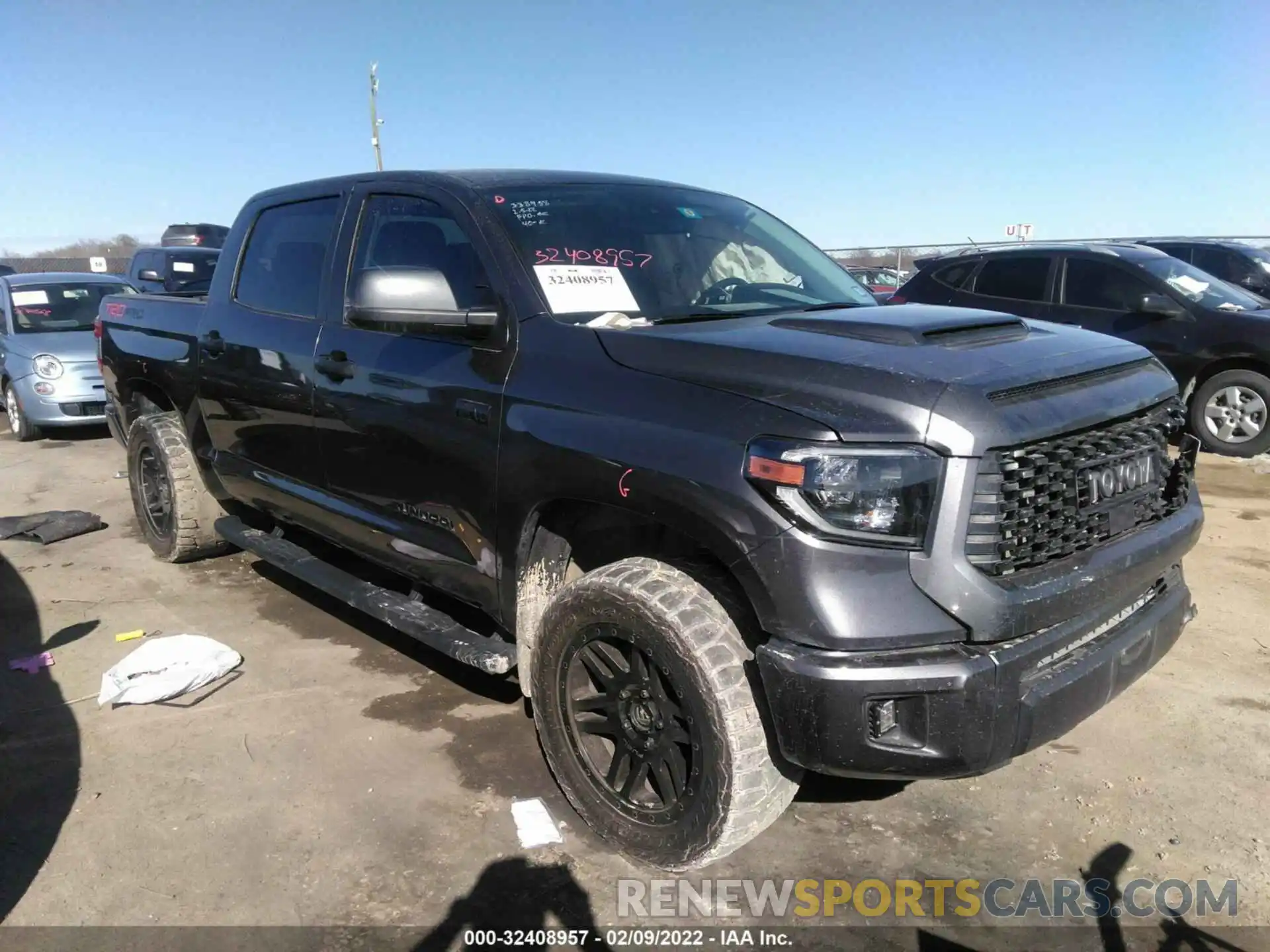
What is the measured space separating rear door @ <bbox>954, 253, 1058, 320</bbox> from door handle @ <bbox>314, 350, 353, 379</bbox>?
261 inches

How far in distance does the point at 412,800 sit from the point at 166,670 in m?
1.52

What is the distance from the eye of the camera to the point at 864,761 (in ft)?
7.20

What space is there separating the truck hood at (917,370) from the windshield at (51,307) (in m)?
9.21

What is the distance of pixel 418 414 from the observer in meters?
3.16

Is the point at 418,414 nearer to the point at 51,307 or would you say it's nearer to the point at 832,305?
the point at 832,305

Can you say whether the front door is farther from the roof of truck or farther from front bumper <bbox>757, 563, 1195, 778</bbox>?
front bumper <bbox>757, 563, 1195, 778</bbox>

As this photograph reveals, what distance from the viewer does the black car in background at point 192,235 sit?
744 inches

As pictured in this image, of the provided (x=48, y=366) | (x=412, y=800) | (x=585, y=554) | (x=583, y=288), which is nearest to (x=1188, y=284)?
(x=583, y=288)

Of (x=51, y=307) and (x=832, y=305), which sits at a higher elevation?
(x=832, y=305)

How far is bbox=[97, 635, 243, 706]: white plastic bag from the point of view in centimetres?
373

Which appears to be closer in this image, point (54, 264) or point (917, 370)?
point (917, 370)

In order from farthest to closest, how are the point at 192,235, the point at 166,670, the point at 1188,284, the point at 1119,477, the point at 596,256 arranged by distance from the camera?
the point at 192,235, the point at 1188,284, the point at 166,670, the point at 596,256, the point at 1119,477

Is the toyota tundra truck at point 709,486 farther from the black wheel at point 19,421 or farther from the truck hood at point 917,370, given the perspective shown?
the black wheel at point 19,421

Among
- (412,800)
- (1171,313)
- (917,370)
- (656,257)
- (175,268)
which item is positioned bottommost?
(412,800)
